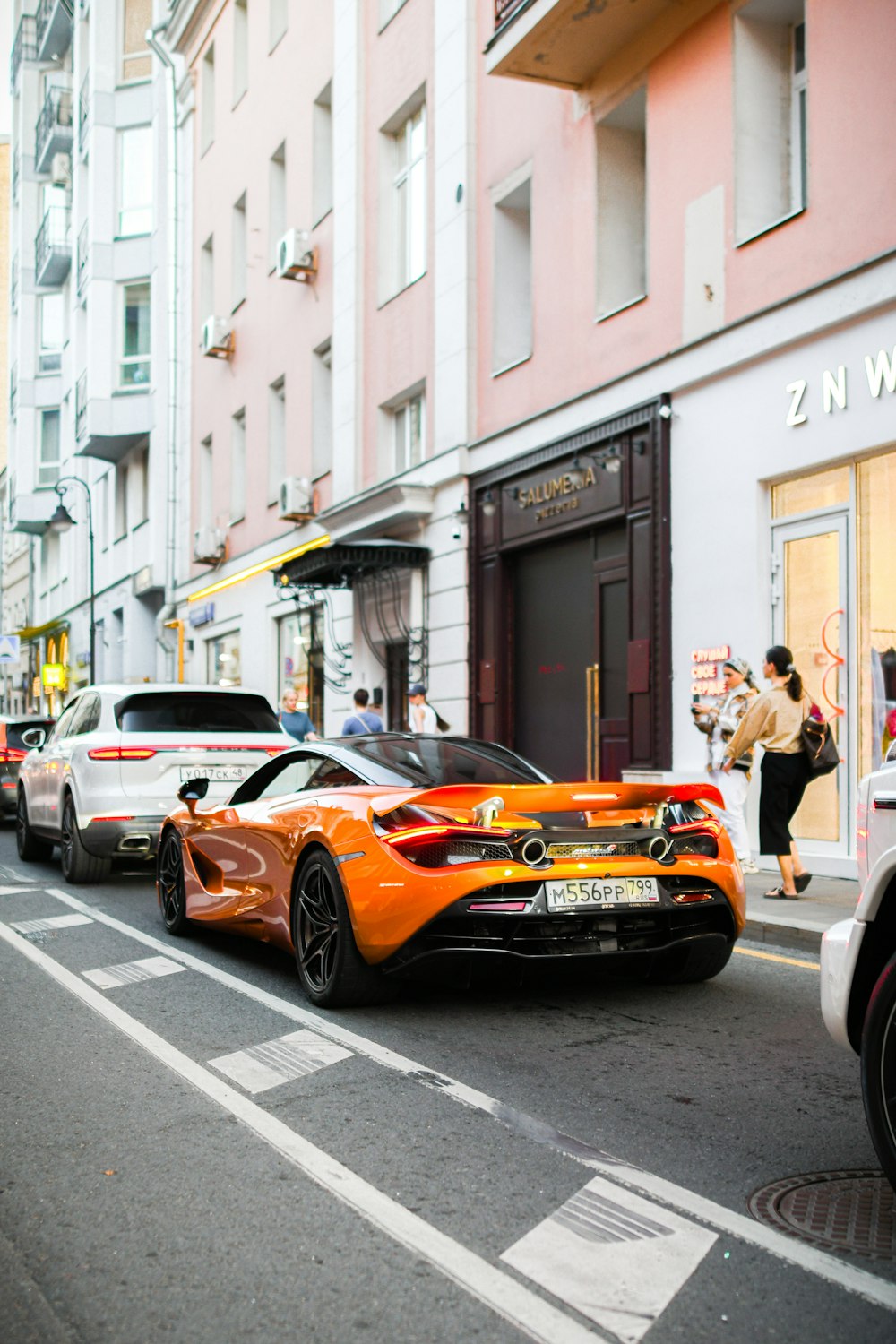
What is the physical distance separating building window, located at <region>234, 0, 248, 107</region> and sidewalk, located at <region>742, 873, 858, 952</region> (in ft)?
71.5

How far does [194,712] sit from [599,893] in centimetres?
649

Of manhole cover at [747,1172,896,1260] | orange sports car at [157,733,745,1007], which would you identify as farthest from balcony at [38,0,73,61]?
manhole cover at [747,1172,896,1260]

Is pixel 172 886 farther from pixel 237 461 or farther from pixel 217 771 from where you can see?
pixel 237 461

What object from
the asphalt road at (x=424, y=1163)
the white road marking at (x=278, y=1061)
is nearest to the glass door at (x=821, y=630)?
the asphalt road at (x=424, y=1163)

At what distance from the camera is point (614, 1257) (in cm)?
318

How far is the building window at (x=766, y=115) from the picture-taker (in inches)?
476

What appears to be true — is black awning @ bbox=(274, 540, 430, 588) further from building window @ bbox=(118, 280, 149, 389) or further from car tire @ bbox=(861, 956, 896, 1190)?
building window @ bbox=(118, 280, 149, 389)

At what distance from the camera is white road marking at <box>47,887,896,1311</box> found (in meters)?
3.05

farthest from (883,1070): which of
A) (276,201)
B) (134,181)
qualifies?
(134,181)

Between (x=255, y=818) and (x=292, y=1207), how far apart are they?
3734mm

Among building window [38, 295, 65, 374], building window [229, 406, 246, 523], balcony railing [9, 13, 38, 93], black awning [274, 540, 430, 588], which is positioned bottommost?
black awning [274, 540, 430, 588]

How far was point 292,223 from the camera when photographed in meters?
23.6

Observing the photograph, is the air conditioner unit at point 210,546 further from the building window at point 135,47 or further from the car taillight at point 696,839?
the car taillight at point 696,839

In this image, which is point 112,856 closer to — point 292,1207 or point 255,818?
point 255,818
